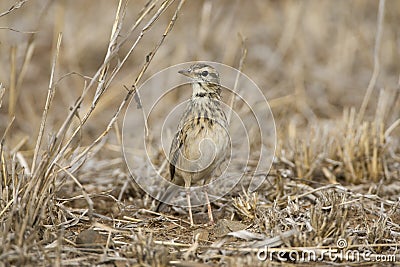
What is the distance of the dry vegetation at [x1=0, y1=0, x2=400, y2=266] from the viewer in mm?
2988

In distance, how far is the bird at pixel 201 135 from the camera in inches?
142

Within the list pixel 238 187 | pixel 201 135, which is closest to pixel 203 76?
pixel 201 135

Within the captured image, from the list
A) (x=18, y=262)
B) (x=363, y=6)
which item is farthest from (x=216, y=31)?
(x=18, y=262)

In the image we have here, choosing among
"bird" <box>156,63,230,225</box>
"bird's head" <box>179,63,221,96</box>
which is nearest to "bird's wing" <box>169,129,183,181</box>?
"bird" <box>156,63,230,225</box>

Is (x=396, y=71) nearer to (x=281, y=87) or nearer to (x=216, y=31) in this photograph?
(x=281, y=87)

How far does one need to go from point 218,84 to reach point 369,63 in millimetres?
4252

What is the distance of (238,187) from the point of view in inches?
170

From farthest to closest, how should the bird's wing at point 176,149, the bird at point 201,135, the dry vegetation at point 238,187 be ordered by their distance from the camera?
the bird's wing at point 176,149, the bird at point 201,135, the dry vegetation at point 238,187

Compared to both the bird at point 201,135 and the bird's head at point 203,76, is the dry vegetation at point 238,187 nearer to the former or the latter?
Answer: the bird at point 201,135

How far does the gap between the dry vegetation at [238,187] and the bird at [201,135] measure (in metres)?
0.30

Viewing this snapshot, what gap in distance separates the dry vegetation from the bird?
30 cm

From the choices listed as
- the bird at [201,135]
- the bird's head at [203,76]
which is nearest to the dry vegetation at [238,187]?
the bird at [201,135]

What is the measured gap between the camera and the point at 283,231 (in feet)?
10.5

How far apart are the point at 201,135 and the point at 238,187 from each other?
2.83 ft
